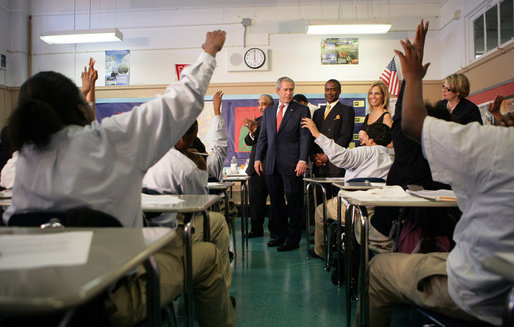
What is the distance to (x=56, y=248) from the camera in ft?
2.27

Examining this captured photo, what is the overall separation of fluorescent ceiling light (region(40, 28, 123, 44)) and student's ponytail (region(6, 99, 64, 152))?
5486 mm

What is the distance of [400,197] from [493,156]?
0.61m

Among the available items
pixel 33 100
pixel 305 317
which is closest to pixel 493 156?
pixel 33 100

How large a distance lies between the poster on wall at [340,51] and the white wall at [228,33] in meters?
0.09

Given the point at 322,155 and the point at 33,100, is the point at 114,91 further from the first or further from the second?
the point at 33,100

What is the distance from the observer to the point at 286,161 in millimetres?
3717

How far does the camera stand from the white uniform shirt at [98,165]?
3.22 feet

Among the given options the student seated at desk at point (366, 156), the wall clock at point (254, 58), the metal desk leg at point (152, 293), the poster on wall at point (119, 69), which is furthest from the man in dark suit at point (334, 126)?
the poster on wall at point (119, 69)

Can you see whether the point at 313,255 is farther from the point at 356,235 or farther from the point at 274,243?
the point at 356,235

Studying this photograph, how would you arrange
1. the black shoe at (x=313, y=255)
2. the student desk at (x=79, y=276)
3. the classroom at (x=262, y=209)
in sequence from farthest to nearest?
the black shoe at (x=313, y=255), the classroom at (x=262, y=209), the student desk at (x=79, y=276)

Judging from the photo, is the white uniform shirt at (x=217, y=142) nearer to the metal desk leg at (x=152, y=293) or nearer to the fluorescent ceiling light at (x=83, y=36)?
the metal desk leg at (x=152, y=293)

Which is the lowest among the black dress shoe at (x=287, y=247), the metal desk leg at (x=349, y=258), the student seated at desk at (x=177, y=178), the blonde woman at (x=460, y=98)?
→ the black dress shoe at (x=287, y=247)

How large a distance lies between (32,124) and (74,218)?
279mm

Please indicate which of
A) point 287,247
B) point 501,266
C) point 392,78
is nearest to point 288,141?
point 287,247
